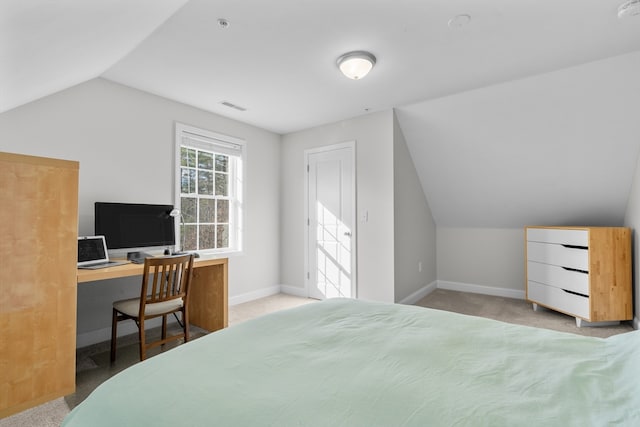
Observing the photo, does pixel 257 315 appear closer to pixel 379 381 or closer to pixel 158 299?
pixel 158 299

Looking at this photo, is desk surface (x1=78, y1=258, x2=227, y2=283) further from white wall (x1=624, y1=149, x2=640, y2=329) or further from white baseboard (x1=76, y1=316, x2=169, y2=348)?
white wall (x1=624, y1=149, x2=640, y2=329)

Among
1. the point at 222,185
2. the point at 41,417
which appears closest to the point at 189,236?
the point at 222,185

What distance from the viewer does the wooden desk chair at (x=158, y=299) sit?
234 cm

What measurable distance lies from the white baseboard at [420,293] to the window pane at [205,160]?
2.76m

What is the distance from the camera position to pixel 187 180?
362 cm

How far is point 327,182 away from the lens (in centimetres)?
424

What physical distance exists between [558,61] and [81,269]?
4.01 metres

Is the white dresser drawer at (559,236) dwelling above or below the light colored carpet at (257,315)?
above

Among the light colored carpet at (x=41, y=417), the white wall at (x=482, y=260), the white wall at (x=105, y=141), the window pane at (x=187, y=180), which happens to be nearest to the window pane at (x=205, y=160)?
the window pane at (x=187, y=180)

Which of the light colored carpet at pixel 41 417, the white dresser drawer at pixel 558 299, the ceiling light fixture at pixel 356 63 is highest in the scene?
the ceiling light fixture at pixel 356 63

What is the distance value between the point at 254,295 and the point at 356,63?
3.10 m

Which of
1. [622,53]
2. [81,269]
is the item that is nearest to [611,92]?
[622,53]

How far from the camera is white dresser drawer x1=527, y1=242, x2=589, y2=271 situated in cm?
320

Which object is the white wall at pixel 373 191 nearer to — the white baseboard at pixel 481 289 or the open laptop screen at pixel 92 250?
the white baseboard at pixel 481 289
